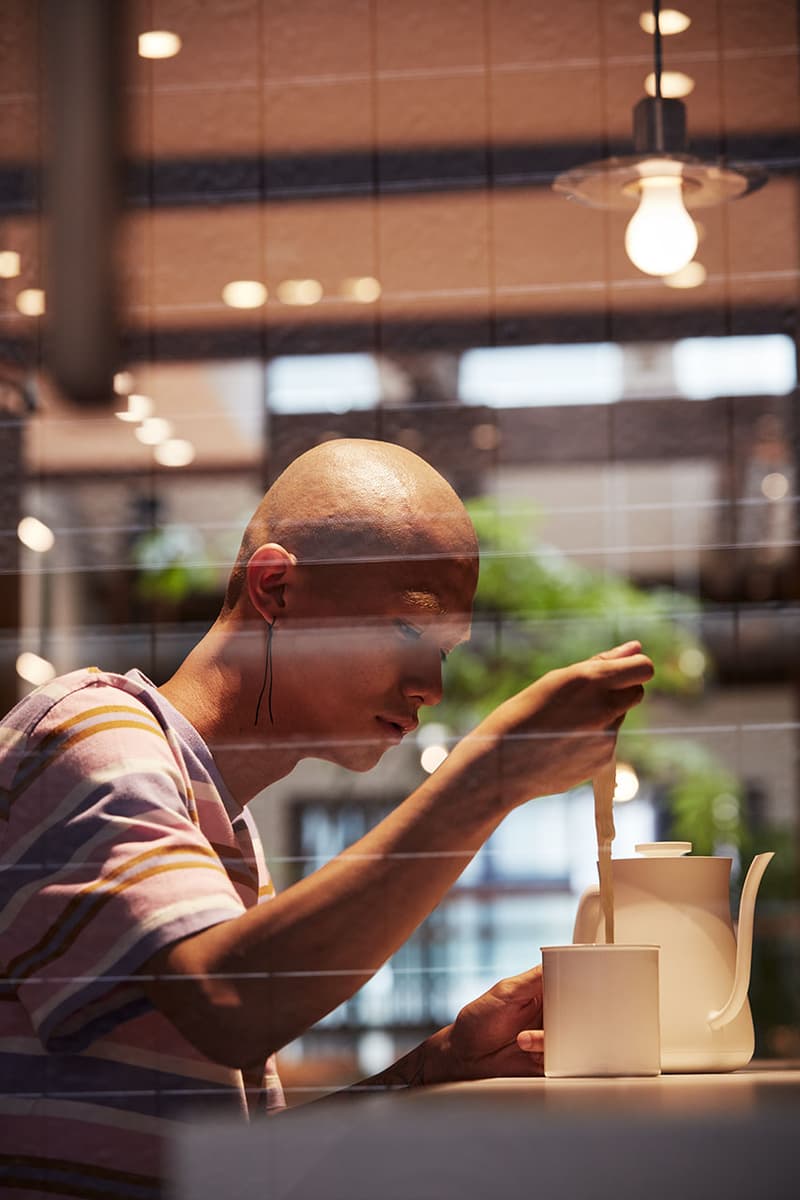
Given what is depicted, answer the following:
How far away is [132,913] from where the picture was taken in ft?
3.14

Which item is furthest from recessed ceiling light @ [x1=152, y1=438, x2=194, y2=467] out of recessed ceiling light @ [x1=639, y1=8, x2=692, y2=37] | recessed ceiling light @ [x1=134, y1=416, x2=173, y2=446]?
recessed ceiling light @ [x1=639, y1=8, x2=692, y2=37]

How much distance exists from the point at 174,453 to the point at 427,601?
0.20 meters

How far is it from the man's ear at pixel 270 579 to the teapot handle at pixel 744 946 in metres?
0.36

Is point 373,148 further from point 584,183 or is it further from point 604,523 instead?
point 604,523

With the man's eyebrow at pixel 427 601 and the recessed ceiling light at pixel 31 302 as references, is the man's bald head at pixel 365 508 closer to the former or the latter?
the man's eyebrow at pixel 427 601

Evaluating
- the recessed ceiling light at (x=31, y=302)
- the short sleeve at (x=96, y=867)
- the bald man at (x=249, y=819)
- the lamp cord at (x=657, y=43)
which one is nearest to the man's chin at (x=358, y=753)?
the bald man at (x=249, y=819)

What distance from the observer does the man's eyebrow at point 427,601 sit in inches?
42.0

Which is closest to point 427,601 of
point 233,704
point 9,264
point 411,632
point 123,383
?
point 411,632

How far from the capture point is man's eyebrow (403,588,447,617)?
107cm

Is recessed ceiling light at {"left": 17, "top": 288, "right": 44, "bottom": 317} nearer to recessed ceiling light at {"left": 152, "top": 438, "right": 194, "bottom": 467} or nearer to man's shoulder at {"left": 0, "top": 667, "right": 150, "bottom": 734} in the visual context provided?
recessed ceiling light at {"left": 152, "top": 438, "right": 194, "bottom": 467}

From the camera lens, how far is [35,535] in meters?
1.10

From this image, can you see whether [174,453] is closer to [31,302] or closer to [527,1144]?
[31,302]

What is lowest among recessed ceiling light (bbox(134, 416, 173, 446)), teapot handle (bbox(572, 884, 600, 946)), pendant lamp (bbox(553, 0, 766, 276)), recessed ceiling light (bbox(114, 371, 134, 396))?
teapot handle (bbox(572, 884, 600, 946))

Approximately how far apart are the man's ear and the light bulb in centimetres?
31
